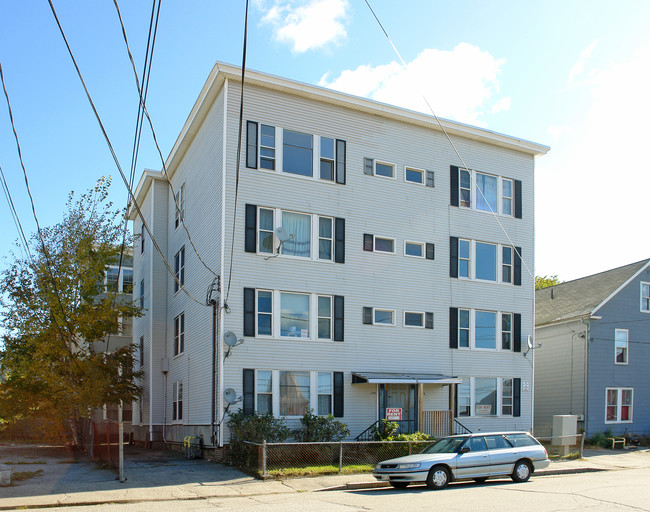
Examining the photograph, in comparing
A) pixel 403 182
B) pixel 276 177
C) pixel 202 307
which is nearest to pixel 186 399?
pixel 202 307

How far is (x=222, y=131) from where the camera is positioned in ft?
72.0

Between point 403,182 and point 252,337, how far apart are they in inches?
322

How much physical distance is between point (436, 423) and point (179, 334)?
1038 centimetres

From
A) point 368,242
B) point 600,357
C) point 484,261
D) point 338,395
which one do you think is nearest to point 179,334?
point 338,395

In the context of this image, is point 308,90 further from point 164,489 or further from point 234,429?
point 164,489

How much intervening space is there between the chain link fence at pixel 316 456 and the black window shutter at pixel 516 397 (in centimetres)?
712

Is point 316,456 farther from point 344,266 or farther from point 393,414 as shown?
point 344,266

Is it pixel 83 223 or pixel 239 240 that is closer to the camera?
pixel 239 240

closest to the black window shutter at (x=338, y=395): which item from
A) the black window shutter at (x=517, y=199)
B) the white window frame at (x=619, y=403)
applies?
the black window shutter at (x=517, y=199)

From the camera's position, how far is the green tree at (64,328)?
948 inches

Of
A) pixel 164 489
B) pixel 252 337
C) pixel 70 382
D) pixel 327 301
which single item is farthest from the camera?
pixel 70 382

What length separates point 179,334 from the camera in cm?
2659

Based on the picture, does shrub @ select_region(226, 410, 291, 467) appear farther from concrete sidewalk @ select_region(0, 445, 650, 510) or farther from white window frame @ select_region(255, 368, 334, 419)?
white window frame @ select_region(255, 368, 334, 419)

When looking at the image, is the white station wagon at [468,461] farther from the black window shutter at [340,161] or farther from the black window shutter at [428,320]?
the black window shutter at [340,161]
